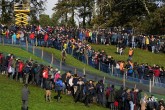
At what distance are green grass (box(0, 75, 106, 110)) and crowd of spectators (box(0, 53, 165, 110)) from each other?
463 mm

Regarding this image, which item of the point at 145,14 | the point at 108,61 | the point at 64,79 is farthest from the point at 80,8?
the point at 64,79

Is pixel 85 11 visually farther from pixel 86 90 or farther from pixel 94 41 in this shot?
pixel 86 90

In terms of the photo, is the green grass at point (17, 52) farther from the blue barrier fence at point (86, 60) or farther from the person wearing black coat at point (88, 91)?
the person wearing black coat at point (88, 91)

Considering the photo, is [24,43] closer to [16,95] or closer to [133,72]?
[133,72]

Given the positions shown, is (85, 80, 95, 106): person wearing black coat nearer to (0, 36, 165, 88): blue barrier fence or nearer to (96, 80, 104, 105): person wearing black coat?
(96, 80, 104, 105): person wearing black coat

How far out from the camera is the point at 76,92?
28.0 metres

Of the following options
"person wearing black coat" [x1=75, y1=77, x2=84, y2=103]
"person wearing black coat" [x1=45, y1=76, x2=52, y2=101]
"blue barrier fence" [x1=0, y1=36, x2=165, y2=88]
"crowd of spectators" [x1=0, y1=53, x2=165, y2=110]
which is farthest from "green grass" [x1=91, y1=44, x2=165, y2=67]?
"person wearing black coat" [x1=45, y1=76, x2=52, y2=101]

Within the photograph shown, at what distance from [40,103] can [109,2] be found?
45.5m

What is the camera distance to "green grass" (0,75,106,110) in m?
24.8

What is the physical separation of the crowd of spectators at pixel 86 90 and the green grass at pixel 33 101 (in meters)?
0.46

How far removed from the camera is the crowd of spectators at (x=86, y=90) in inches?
1064

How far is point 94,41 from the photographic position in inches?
1908

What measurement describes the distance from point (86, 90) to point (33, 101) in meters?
3.16

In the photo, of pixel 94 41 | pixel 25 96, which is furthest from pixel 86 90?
pixel 94 41
